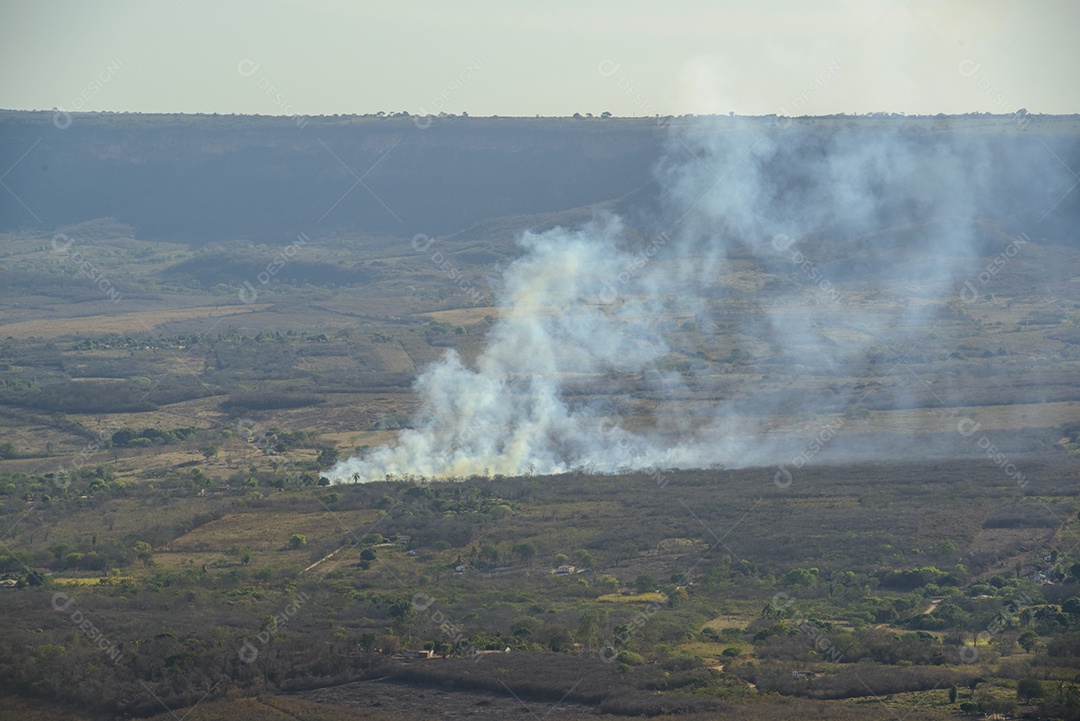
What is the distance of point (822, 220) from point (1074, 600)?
83.8m

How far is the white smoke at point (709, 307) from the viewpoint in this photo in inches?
3125

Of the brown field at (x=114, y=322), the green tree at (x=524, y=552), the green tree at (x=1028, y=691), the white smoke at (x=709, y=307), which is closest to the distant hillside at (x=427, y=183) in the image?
the white smoke at (x=709, y=307)

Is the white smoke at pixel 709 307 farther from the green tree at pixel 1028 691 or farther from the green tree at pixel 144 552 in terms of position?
the green tree at pixel 1028 691

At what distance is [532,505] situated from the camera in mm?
67312

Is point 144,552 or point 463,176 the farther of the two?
point 463,176

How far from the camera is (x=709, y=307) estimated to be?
11631 cm

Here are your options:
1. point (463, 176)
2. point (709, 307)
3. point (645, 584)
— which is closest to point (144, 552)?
point (645, 584)

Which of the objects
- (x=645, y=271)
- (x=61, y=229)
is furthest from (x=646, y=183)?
(x=61, y=229)

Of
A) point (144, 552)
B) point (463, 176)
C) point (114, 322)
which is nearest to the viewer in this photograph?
point (144, 552)

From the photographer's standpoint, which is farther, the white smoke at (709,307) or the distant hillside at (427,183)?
the distant hillside at (427,183)

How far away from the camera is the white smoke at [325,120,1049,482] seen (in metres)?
79.4

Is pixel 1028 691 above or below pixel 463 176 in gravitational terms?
below

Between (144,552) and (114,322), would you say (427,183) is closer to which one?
(114,322)

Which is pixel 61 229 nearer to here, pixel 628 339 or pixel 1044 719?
pixel 628 339
